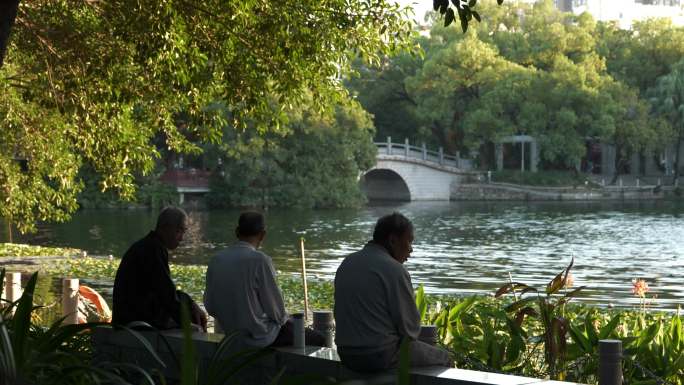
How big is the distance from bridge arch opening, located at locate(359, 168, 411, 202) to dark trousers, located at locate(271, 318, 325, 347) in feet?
222

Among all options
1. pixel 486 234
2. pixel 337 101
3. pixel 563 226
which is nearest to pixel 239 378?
pixel 337 101

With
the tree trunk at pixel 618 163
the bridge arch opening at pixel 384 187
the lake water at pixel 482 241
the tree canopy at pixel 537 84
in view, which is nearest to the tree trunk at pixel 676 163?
the tree canopy at pixel 537 84

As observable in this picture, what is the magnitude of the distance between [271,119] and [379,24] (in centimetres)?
157

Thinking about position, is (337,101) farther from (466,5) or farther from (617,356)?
(617,356)

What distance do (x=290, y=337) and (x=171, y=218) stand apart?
0.96 metres

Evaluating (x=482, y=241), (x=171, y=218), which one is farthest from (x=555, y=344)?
(x=482, y=241)

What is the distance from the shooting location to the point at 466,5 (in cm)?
699

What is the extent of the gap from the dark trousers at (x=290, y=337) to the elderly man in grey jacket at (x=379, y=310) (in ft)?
2.37

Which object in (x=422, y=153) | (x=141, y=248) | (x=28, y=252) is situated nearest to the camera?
(x=141, y=248)

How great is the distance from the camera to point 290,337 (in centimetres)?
639

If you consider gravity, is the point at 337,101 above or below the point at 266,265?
above

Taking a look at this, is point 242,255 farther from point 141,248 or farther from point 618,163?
point 618,163

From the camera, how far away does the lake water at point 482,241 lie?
2572 cm

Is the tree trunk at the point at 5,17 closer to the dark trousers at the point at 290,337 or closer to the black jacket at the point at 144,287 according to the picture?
the black jacket at the point at 144,287
